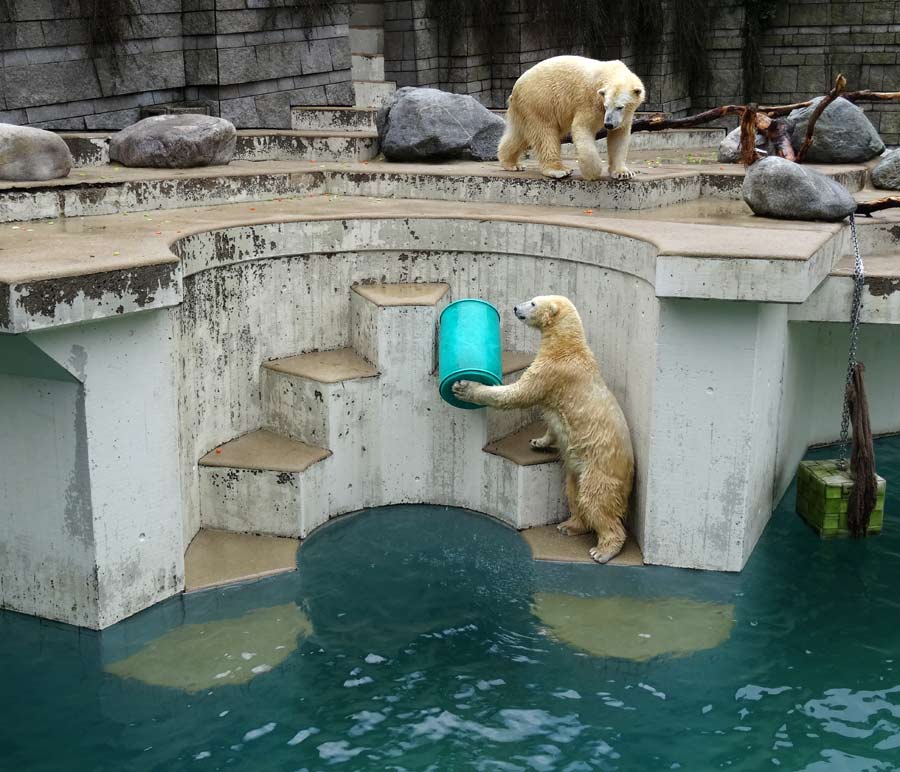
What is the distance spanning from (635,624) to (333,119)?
8.28m

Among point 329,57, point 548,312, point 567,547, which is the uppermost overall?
point 329,57

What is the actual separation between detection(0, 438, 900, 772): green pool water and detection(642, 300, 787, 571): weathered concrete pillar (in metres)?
0.20

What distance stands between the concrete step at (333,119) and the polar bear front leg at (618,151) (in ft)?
15.5

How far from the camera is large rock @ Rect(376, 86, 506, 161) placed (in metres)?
9.43

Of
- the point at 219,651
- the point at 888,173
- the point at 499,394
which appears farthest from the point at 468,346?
the point at 888,173

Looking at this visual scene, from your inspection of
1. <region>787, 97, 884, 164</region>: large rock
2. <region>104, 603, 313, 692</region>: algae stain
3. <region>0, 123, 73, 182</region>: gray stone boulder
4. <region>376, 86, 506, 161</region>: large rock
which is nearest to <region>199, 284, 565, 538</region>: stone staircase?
<region>104, 603, 313, 692</region>: algae stain

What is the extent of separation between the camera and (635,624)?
5477mm

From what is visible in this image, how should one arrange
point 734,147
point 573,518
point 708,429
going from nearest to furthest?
point 708,429 < point 573,518 < point 734,147

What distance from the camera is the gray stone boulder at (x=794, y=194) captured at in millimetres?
7035

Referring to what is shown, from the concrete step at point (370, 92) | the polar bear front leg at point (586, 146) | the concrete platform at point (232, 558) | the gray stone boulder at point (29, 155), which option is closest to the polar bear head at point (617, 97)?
the polar bear front leg at point (586, 146)

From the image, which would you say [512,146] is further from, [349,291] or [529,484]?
[529,484]

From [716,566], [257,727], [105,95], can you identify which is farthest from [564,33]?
[257,727]

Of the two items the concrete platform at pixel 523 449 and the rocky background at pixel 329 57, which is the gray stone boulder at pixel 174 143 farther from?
the concrete platform at pixel 523 449

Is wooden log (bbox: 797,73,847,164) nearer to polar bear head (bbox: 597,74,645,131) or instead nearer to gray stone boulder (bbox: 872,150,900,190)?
gray stone boulder (bbox: 872,150,900,190)
